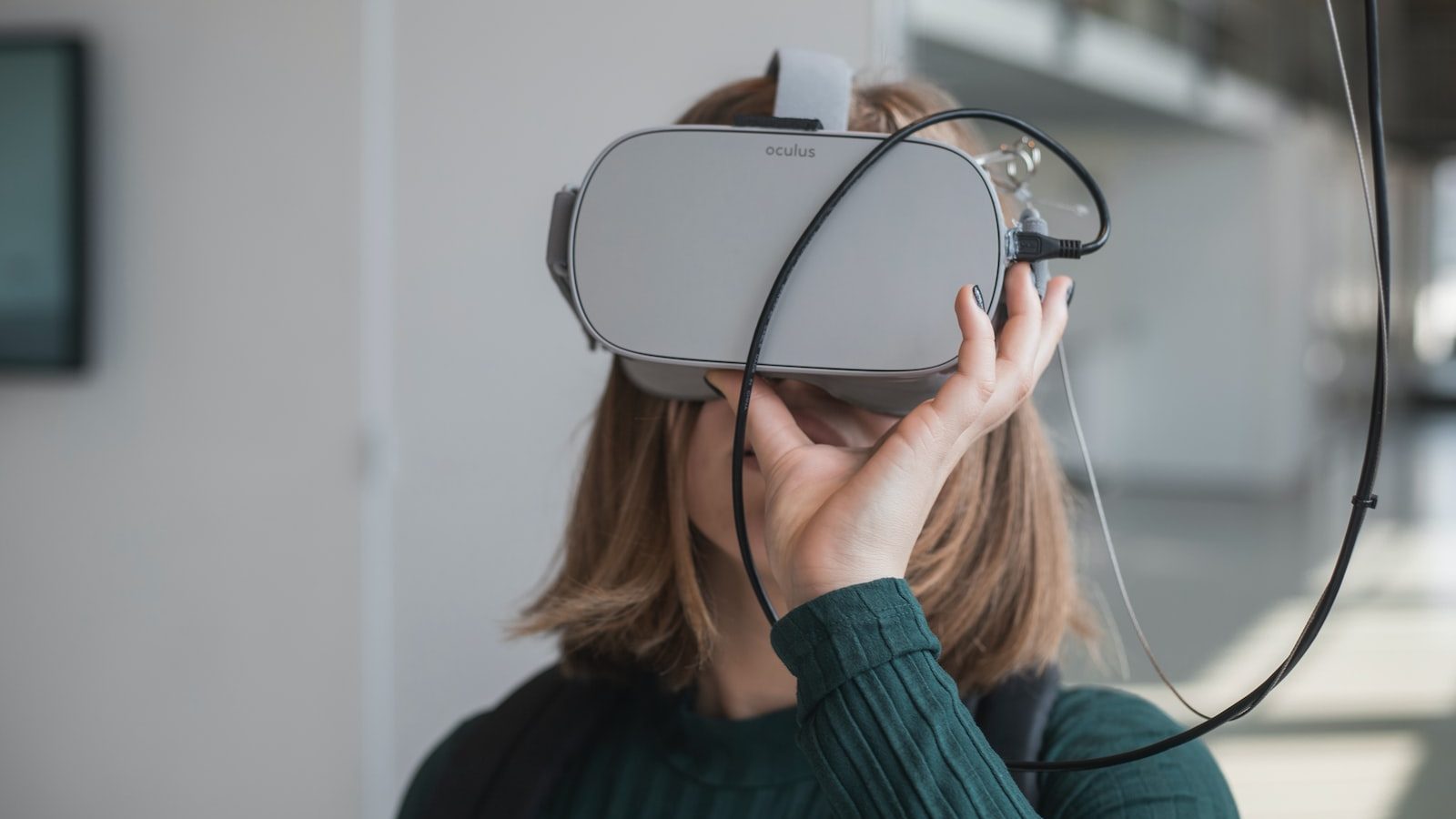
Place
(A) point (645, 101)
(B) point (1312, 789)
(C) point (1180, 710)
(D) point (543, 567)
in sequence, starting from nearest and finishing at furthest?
(A) point (645, 101), (D) point (543, 567), (B) point (1312, 789), (C) point (1180, 710)

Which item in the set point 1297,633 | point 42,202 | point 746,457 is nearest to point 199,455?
point 42,202

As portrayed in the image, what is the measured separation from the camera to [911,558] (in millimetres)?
811

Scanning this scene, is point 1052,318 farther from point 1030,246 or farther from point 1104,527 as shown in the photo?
point 1104,527

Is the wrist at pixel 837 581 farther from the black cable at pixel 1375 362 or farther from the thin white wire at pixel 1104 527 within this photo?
the thin white wire at pixel 1104 527

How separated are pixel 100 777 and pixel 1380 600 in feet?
13.9

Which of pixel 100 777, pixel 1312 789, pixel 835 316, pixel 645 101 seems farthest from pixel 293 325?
pixel 1312 789

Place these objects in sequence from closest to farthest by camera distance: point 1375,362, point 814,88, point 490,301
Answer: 1. point 1375,362
2. point 814,88
3. point 490,301

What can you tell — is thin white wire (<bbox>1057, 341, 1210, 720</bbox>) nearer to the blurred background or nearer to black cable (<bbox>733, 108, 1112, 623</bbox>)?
black cable (<bbox>733, 108, 1112, 623</bbox>)

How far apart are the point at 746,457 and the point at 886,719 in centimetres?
24

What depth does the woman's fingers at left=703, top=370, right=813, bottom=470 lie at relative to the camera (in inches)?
26.3

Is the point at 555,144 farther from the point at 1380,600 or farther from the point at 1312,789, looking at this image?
the point at 1380,600

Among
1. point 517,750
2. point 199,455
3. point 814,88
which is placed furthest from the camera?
point 199,455

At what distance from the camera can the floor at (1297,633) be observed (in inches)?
105

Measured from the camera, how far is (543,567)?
64.7 inches
